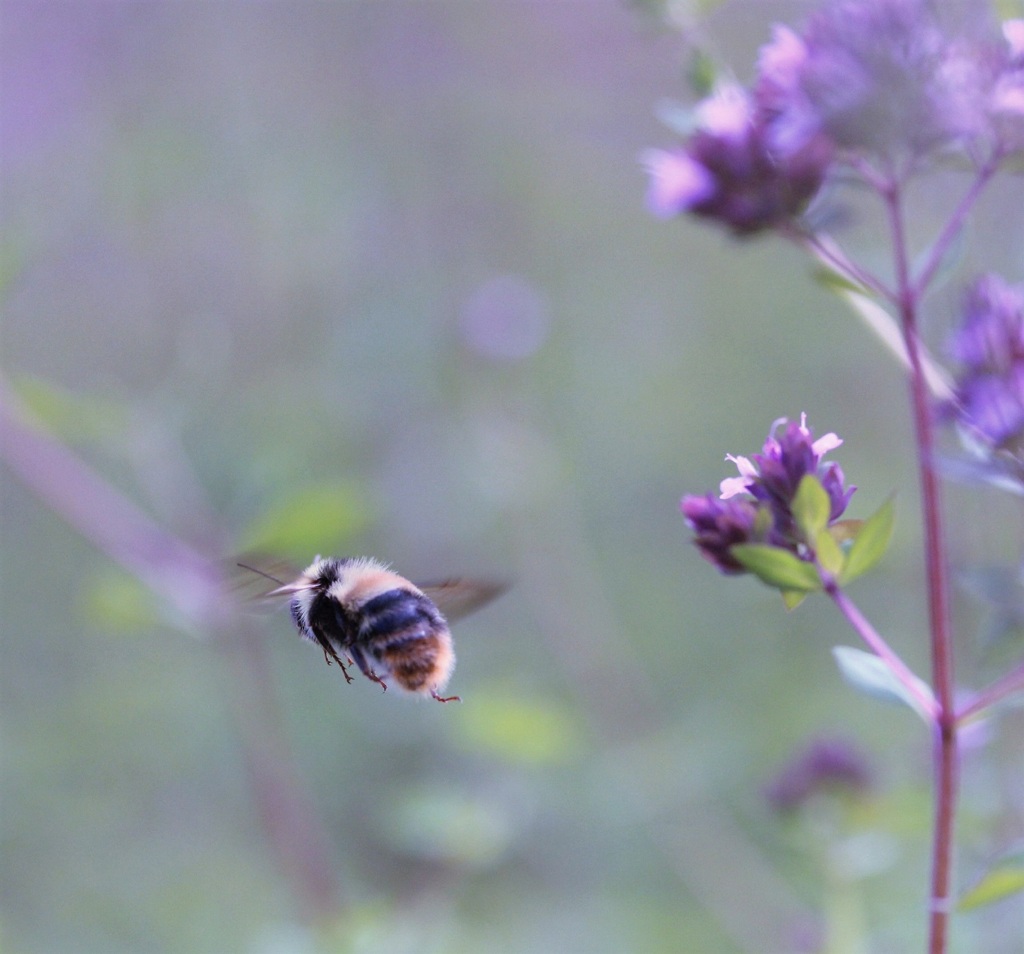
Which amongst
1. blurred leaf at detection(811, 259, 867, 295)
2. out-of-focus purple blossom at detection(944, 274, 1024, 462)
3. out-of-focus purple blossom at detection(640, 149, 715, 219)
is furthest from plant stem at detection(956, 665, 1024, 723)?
out-of-focus purple blossom at detection(640, 149, 715, 219)

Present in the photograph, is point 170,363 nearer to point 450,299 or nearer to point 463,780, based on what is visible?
point 450,299

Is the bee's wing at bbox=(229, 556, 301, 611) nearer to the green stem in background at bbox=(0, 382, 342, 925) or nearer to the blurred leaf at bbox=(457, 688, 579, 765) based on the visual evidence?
the green stem in background at bbox=(0, 382, 342, 925)

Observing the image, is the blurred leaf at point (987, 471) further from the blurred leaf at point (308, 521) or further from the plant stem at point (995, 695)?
the blurred leaf at point (308, 521)

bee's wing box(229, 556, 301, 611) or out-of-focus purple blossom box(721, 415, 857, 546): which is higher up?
bee's wing box(229, 556, 301, 611)

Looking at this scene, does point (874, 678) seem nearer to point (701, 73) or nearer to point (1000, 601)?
point (1000, 601)

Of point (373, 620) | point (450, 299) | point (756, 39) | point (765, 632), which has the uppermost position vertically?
point (756, 39)

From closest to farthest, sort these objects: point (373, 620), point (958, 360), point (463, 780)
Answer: point (958, 360), point (373, 620), point (463, 780)

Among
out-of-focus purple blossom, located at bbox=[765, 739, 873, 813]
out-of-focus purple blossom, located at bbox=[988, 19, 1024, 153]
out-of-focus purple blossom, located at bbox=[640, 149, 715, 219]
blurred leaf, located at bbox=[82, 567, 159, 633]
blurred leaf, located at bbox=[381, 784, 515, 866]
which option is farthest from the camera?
blurred leaf, located at bbox=[381, 784, 515, 866]

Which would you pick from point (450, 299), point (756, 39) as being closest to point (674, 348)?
point (450, 299)
